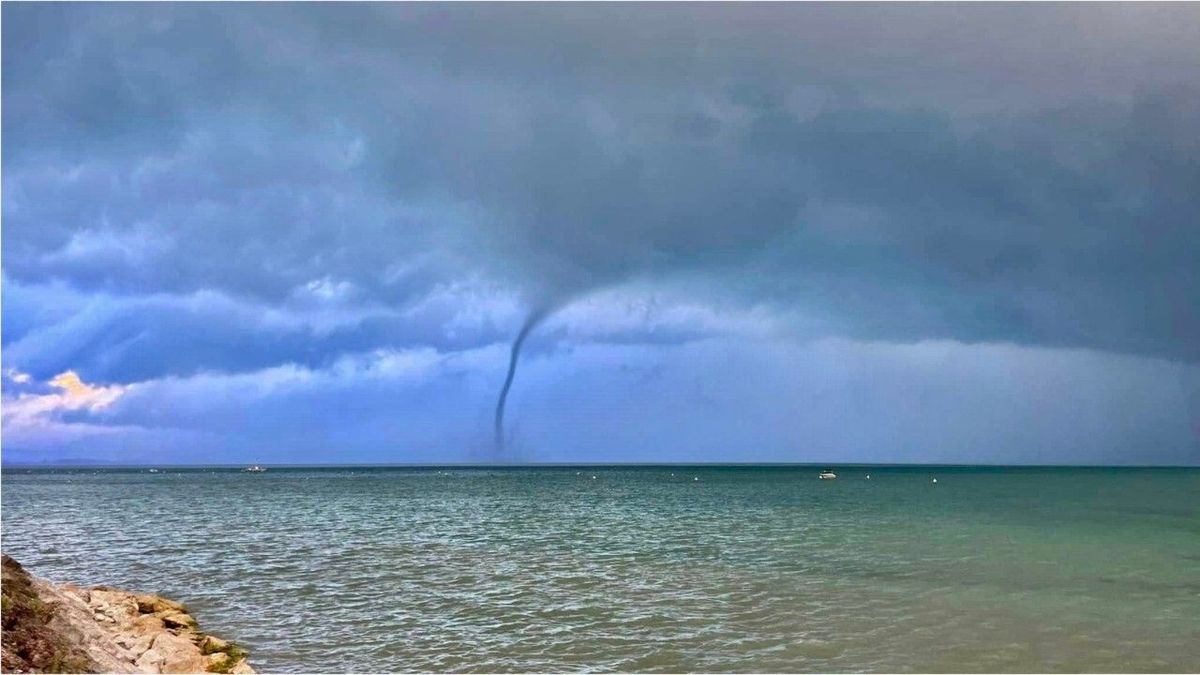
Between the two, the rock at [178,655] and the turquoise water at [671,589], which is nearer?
the rock at [178,655]

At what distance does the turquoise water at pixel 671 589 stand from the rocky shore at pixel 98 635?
5.73ft

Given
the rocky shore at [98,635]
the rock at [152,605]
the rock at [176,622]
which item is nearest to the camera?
the rocky shore at [98,635]

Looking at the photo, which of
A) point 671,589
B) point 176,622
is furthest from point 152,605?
point 671,589

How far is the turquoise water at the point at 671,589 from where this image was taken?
884 inches

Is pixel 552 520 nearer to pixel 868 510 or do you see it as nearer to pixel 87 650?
pixel 868 510

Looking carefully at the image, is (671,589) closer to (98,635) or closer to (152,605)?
(152,605)

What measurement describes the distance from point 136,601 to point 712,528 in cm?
4514

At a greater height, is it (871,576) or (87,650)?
(87,650)

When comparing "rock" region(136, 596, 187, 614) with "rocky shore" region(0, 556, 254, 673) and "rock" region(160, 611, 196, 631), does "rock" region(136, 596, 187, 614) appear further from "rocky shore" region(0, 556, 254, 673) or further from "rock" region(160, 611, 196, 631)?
"rock" region(160, 611, 196, 631)

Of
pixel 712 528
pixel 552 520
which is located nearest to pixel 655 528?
pixel 712 528

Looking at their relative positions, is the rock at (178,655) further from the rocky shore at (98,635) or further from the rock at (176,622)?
the rock at (176,622)

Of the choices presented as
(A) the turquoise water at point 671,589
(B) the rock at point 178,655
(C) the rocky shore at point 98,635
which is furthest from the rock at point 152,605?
(B) the rock at point 178,655

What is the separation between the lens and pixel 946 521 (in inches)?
2739

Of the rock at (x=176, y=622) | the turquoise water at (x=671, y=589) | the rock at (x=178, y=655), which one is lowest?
the turquoise water at (x=671, y=589)
